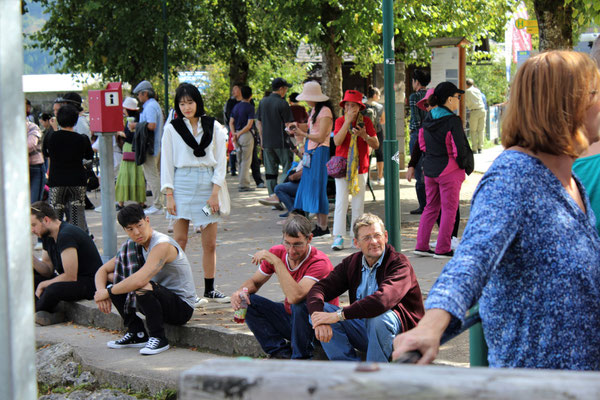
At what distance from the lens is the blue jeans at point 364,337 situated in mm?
4781

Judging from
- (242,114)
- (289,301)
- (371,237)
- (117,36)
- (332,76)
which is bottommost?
(289,301)

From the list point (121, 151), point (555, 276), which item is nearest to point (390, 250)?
point (555, 276)

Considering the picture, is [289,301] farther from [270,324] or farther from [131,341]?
[131,341]

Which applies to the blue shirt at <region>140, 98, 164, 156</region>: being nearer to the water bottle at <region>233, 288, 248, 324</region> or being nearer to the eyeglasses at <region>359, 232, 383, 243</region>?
the water bottle at <region>233, 288, 248, 324</region>

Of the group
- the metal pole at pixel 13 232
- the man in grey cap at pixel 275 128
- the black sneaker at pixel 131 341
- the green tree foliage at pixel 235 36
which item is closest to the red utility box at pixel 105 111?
the black sneaker at pixel 131 341

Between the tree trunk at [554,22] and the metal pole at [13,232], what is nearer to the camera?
the metal pole at [13,232]

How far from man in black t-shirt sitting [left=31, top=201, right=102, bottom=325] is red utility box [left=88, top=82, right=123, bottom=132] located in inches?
43.0

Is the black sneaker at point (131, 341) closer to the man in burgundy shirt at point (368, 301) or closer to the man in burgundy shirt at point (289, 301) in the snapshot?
the man in burgundy shirt at point (289, 301)

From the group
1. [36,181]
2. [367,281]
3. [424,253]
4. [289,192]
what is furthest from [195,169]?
[36,181]

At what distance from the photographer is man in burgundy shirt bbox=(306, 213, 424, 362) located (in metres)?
4.78

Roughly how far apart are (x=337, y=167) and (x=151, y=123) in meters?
3.87

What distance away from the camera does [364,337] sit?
5.04 m

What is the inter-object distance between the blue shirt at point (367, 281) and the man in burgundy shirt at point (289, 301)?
11.9 inches

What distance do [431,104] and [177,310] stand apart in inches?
132
